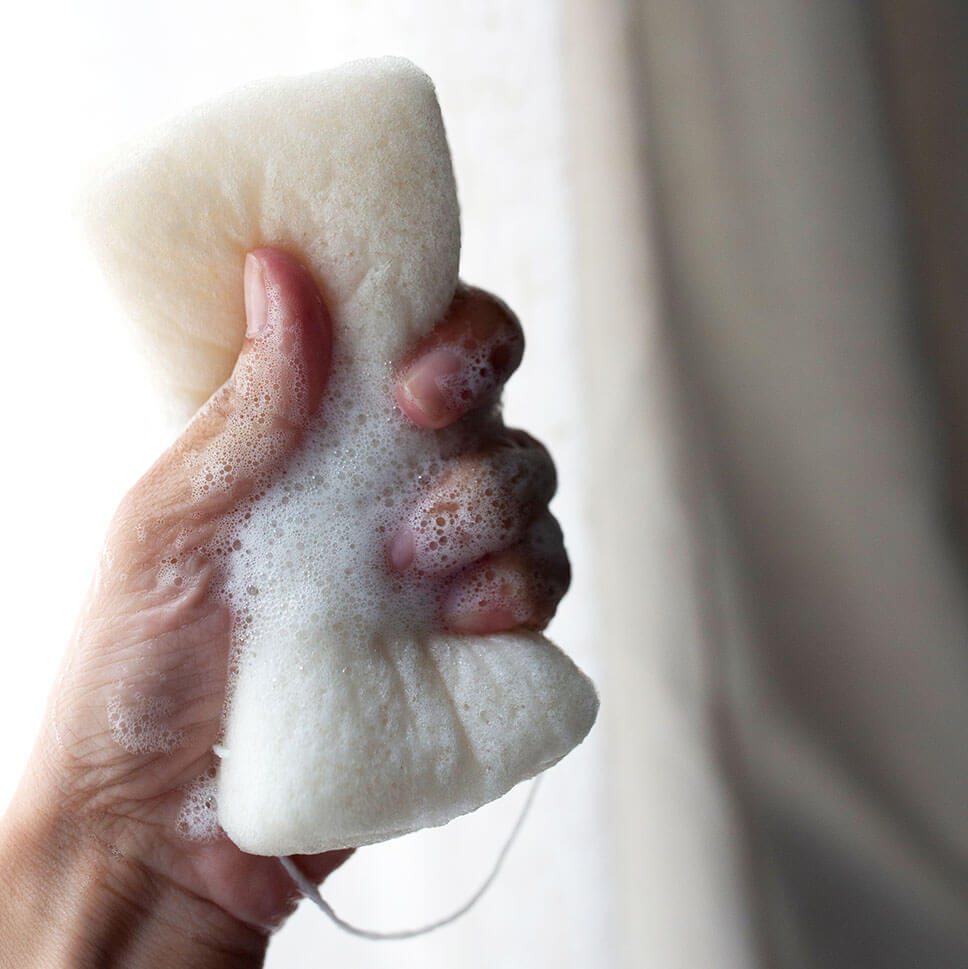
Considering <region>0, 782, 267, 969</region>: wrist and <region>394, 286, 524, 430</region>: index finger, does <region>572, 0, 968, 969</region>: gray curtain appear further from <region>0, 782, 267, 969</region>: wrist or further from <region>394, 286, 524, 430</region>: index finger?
<region>0, 782, 267, 969</region>: wrist

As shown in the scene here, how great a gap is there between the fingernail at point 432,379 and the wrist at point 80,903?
37 centimetres

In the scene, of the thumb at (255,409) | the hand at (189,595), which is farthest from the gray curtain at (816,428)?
the thumb at (255,409)

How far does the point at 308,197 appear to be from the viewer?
519 mm

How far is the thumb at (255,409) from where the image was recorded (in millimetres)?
521

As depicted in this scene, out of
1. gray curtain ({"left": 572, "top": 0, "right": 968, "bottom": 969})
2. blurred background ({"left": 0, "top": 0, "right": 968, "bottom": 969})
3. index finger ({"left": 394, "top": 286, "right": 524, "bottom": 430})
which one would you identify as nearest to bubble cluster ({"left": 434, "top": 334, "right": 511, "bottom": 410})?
index finger ({"left": 394, "top": 286, "right": 524, "bottom": 430})

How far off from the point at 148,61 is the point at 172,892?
0.72 meters

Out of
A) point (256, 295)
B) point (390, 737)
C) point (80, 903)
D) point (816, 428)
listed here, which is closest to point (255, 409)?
point (256, 295)

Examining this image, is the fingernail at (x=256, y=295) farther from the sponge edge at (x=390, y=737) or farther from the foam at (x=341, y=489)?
the sponge edge at (x=390, y=737)

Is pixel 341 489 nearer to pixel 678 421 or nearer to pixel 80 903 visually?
pixel 80 903

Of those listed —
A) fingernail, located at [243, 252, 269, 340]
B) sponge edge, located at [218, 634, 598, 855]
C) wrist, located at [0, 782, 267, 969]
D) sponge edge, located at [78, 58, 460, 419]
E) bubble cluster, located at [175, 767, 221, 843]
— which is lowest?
wrist, located at [0, 782, 267, 969]

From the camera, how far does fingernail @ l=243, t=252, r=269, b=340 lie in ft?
1.69

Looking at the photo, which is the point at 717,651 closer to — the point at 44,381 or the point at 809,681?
the point at 809,681

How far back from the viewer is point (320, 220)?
1.71 ft

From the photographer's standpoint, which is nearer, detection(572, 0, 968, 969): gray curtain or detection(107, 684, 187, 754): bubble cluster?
detection(107, 684, 187, 754): bubble cluster
